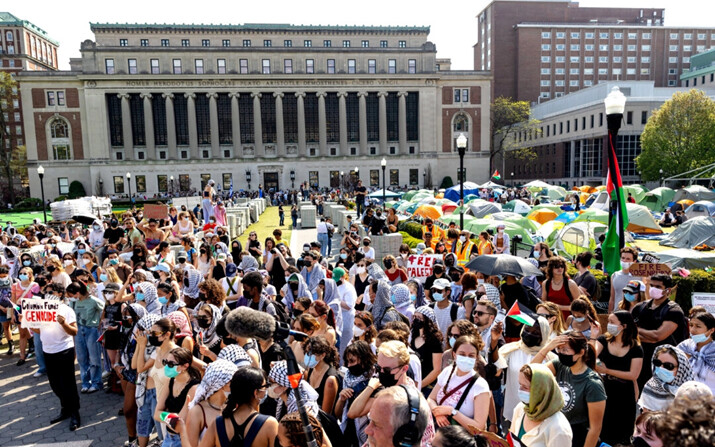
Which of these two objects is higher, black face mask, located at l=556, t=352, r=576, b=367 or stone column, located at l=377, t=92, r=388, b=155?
stone column, located at l=377, t=92, r=388, b=155

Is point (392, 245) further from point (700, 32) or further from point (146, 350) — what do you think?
point (700, 32)

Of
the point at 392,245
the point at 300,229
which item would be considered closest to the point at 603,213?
the point at 392,245

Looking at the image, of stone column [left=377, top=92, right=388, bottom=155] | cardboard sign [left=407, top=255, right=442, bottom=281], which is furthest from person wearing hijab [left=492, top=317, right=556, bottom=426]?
stone column [left=377, top=92, right=388, bottom=155]

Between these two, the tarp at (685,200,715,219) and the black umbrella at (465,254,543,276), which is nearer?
the black umbrella at (465,254,543,276)

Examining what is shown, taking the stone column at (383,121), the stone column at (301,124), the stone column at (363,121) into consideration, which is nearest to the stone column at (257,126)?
the stone column at (301,124)

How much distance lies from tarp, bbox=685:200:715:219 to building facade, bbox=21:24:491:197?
48.6 meters

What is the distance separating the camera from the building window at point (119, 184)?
7444 cm

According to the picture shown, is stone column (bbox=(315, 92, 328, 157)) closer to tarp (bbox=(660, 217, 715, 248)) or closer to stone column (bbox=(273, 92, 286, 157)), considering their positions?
stone column (bbox=(273, 92, 286, 157))

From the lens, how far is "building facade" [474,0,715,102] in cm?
9562

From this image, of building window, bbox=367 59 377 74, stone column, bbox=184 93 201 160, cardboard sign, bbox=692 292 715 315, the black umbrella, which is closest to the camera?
cardboard sign, bbox=692 292 715 315

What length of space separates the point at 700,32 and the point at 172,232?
120 metres

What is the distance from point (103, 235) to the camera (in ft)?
50.8

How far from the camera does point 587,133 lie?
71688 millimetres

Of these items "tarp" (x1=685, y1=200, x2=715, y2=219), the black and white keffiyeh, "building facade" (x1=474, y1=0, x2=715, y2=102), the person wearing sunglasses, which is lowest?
"tarp" (x1=685, y1=200, x2=715, y2=219)
